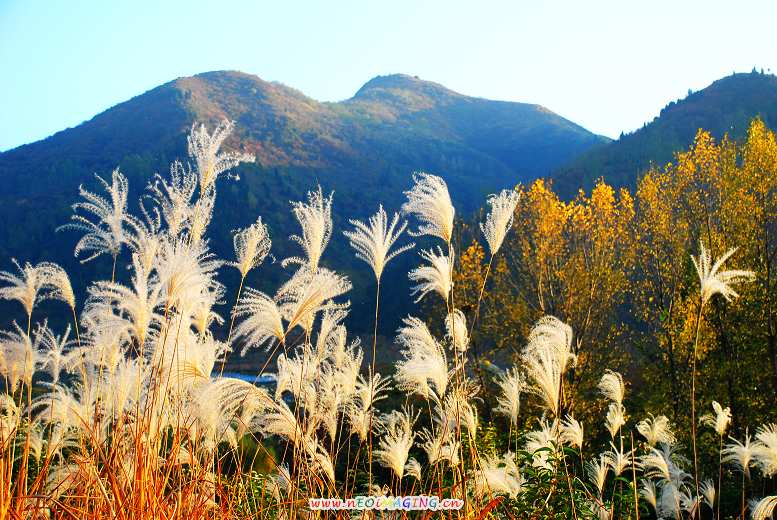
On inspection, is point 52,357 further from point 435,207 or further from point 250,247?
point 435,207

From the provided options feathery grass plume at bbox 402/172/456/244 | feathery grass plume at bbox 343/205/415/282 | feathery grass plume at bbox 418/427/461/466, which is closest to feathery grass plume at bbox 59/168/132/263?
feathery grass plume at bbox 343/205/415/282

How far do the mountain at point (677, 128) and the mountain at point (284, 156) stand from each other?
21.7 meters

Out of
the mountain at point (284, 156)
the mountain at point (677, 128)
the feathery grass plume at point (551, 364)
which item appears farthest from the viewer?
the mountain at point (284, 156)

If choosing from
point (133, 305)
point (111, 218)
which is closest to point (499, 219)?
point (133, 305)

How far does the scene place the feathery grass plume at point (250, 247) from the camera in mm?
3375

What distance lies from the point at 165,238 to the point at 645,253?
539 inches

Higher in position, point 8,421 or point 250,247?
point 250,247

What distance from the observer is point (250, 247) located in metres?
3.38

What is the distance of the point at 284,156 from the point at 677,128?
61906 mm

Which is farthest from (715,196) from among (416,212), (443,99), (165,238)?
(443,99)

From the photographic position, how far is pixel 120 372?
3.72 meters

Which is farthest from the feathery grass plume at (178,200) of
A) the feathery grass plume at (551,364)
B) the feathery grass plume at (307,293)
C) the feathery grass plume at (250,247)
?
the feathery grass plume at (551,364)

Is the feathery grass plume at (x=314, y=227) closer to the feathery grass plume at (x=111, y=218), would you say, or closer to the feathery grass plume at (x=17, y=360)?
the feathery grass plume at (x=111, y=218)

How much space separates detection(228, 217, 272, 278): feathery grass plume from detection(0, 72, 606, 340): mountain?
5396cm
